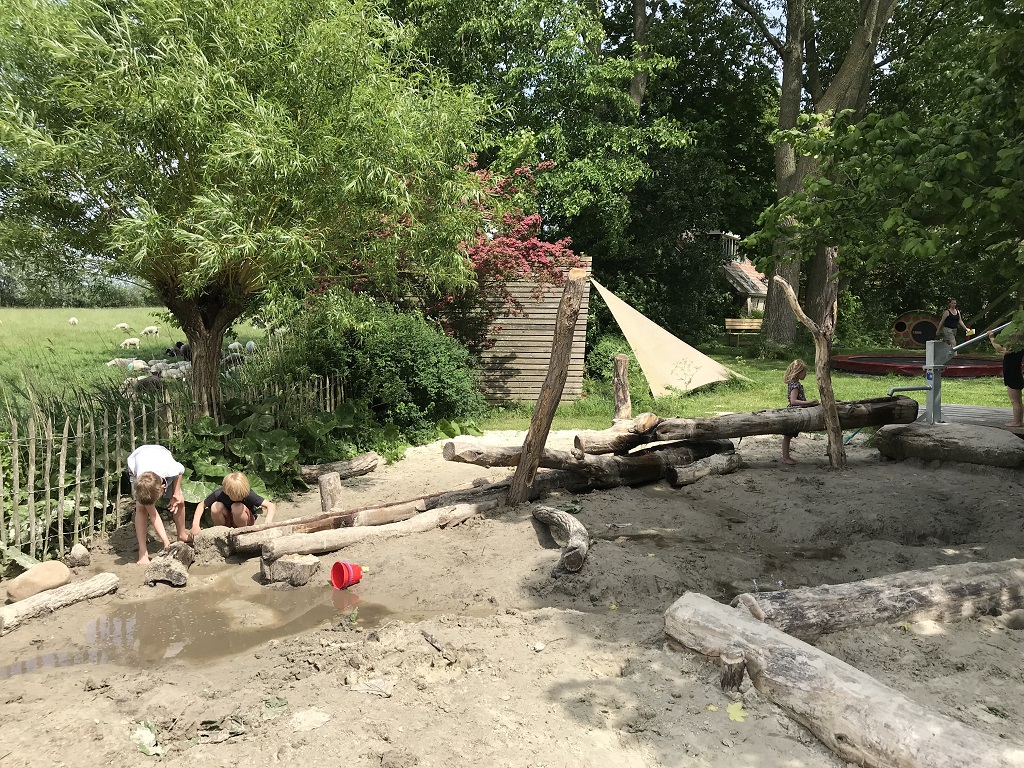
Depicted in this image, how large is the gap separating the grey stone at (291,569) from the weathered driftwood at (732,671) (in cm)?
337

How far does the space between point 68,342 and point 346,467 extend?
27.8 feet

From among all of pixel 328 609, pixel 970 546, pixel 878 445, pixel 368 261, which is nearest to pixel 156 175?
pixel 368 261

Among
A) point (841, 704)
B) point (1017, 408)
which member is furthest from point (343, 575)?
point (1017, 408)

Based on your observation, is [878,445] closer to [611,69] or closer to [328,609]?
[328,609]

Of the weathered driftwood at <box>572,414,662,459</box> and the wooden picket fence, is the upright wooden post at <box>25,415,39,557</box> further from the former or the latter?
the weathered driftwood at <box>572,414,662,459</box>

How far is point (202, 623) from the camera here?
516cm

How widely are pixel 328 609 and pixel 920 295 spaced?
2735 centimetres

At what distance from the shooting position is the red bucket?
564cm

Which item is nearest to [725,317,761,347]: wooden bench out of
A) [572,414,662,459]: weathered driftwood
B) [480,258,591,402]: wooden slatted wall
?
[480,258,591,402]: wooden slatted wall

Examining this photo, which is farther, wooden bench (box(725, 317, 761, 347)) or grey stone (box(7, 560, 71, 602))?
wooden bench (box(725, 317, 761, 347))

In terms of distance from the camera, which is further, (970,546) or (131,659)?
(970,546)

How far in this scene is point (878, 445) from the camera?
8633 mm

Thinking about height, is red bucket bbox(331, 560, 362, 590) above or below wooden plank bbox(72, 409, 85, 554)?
below

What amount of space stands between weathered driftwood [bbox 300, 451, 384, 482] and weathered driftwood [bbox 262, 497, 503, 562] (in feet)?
6.83
